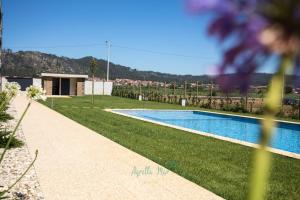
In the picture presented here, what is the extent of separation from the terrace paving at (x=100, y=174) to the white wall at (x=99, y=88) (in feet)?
110

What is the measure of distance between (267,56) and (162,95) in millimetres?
32646

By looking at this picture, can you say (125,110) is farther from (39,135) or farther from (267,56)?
(267,56)

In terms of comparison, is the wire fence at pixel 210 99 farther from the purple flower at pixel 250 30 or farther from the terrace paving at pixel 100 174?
the purple flower at pixel 250 30

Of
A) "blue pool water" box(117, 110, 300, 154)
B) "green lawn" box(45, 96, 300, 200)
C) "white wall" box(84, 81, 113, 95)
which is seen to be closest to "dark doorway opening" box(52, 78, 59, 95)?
"white wall" box(84, 81, 113, 95)

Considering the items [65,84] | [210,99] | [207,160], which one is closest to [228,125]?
[210,99]

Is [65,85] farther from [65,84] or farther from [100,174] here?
[100,174]

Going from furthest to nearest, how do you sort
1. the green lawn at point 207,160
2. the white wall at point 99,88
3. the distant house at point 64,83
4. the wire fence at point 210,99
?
the white wall at point 99,88 → the distant house at point 64,83 → the wire fence at point 210,99 → the green lawn at point 207,160

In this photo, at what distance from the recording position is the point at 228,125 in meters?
→ 18.4

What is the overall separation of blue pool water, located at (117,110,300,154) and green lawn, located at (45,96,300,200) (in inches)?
144

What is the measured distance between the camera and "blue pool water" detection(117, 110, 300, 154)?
14664 millimetres

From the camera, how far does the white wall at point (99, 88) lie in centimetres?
4322

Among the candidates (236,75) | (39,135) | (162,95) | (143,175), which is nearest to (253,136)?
(39,135)

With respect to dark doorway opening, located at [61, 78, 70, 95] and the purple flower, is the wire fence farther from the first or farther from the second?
the purple flower

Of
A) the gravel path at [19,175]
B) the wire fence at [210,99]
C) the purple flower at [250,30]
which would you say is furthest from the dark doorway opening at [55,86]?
the purple flower at [250,30]
